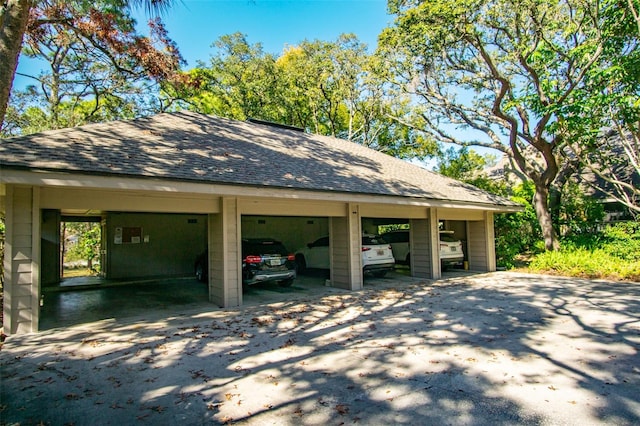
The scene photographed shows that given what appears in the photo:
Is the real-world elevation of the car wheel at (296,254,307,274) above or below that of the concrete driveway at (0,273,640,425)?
above

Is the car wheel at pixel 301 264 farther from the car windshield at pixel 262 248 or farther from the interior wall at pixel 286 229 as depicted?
the car windshield at pixel 262 248

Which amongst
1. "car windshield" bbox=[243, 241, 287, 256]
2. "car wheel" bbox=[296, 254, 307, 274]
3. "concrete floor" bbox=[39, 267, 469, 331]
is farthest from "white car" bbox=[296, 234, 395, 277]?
"car windshield" bbox=[243, 241, 287, 256]

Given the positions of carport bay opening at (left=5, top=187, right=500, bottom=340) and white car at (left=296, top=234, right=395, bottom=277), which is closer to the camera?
carport bay opening at (left=5, top=187, right=500, bottom=340)

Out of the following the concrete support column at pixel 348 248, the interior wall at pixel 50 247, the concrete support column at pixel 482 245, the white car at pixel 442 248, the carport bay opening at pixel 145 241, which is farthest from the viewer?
the concrete support column at pixel 482 245

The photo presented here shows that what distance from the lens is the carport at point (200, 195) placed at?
606 cm

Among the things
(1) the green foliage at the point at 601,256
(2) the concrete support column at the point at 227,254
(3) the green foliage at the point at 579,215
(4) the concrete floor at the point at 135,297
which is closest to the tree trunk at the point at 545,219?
(1) the green foliage at the point at 601,256

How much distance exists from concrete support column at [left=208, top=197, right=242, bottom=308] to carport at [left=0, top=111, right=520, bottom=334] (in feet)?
0.07

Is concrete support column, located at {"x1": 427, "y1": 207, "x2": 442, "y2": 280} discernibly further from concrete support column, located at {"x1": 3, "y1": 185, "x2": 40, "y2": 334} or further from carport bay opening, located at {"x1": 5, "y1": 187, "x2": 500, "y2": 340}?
concrete support column, located at {"x1": 3, "y1": 185, "x2": 40, "y2": 334}

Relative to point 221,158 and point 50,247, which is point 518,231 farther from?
point 50,247

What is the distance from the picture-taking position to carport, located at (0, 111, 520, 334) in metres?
6.06

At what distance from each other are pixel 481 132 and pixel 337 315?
13.6 meters

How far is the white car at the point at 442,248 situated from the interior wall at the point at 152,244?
7.53 m

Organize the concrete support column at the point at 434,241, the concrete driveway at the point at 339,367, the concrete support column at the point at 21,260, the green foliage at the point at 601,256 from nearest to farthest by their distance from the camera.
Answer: the concrete driveway at the point at 339,367, the concrete support column at the point at 21,260, the green foliage at the point at 601,256, the concrete support column at the point at 434,241

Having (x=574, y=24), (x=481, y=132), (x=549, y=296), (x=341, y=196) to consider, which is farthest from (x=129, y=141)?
(x=481, y=132)
